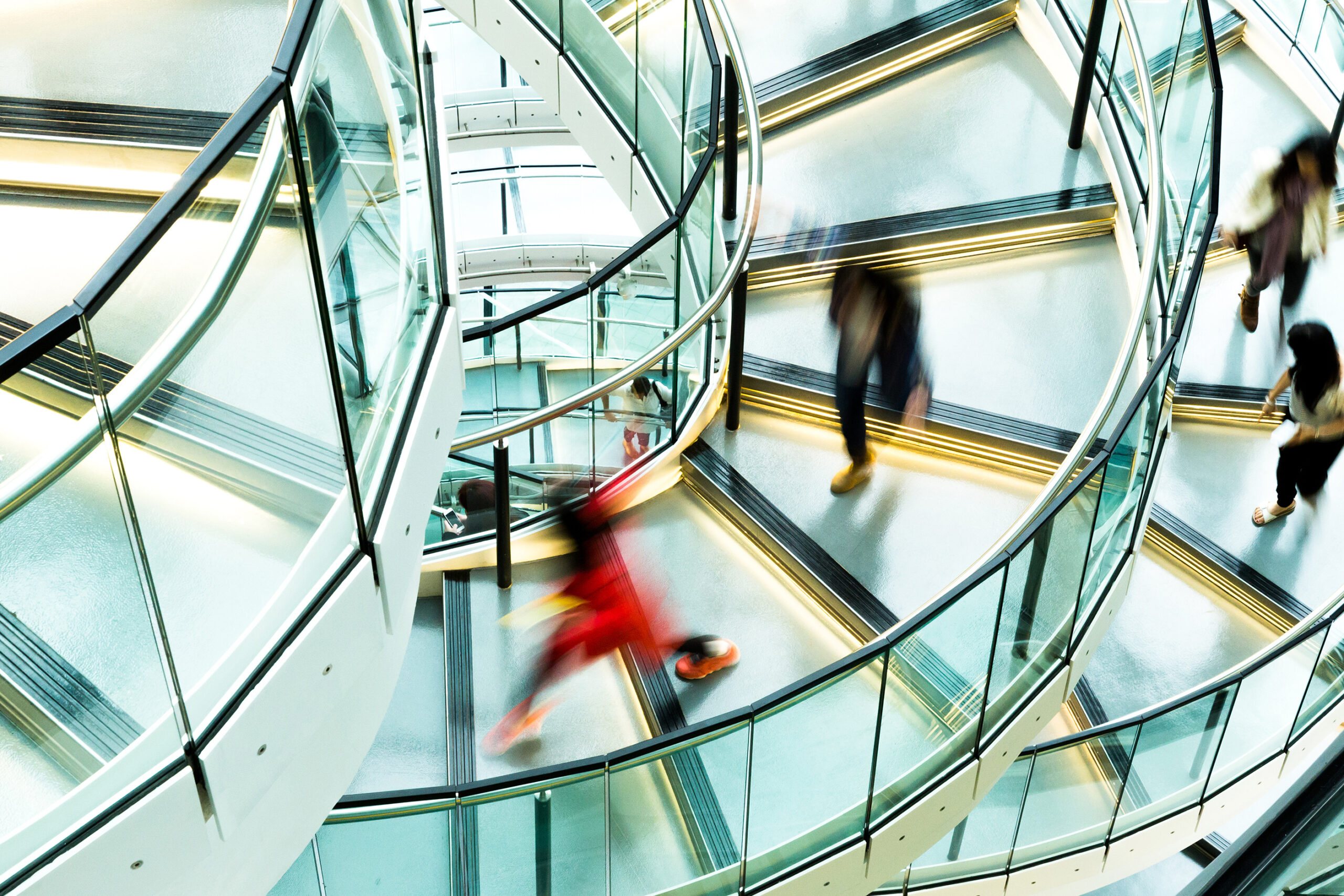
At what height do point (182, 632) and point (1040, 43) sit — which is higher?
point (1040, 43)

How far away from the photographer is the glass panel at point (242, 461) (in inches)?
102

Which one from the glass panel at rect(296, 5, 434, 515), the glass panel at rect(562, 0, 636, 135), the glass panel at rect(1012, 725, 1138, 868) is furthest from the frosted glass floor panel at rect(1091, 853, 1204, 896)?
the glass panel at rect(296, 5, 434, 515)

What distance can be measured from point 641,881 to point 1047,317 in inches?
158

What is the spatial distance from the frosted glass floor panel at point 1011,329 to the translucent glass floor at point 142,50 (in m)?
3.62

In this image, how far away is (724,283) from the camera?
7.09 meters

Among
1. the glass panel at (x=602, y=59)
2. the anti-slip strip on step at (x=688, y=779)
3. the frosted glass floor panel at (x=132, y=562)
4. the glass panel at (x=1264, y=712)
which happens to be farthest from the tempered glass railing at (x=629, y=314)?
the frosted glass floor panel at (x=132, y=562)

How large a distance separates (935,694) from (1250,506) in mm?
3055

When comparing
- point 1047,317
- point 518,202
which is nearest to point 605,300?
point 1047,317

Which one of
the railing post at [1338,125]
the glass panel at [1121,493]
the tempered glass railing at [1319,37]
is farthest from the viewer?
the tempered glass railing at [1319,37]

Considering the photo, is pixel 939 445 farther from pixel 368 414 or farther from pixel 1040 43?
pixel 368 414

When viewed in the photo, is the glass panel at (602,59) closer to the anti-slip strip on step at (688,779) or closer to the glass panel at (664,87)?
the glass panel at (664,87)

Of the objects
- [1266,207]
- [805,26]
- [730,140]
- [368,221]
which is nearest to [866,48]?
[805,26]

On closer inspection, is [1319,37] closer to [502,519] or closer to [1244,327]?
[1244,327]

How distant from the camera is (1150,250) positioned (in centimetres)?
617
